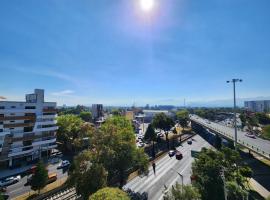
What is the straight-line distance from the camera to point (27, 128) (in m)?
62.8

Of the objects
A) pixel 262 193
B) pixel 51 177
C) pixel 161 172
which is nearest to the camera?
pixel 262 193

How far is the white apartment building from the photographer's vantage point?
56656mm

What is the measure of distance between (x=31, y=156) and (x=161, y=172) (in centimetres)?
4361

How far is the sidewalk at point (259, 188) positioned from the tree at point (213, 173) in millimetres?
8500

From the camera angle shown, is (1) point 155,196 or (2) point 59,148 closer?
(1) point 155,196

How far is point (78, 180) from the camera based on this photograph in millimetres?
29812

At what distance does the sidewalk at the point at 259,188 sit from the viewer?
36500mm

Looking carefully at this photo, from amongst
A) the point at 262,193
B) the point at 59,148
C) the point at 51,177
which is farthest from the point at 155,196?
the point at 59,148

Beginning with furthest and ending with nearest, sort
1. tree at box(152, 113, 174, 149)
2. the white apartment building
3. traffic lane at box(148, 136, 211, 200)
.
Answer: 1. tree at box(152, 113, 174, 149)
2. the white apartment building
3. traffic lane at box(148, 136, 211, 200)

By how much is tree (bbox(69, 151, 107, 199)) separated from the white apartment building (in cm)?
3736

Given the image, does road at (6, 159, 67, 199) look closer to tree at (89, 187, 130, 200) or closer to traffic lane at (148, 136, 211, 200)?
traffic lane at (148, 136, 211, 200)

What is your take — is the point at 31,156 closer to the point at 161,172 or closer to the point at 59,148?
the point at 59,148

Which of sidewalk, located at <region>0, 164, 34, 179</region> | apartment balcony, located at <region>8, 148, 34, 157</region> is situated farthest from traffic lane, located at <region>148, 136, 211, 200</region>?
apartment balcony, located at <region>8, 148, 34, 157</region>

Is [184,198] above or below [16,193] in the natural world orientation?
above
